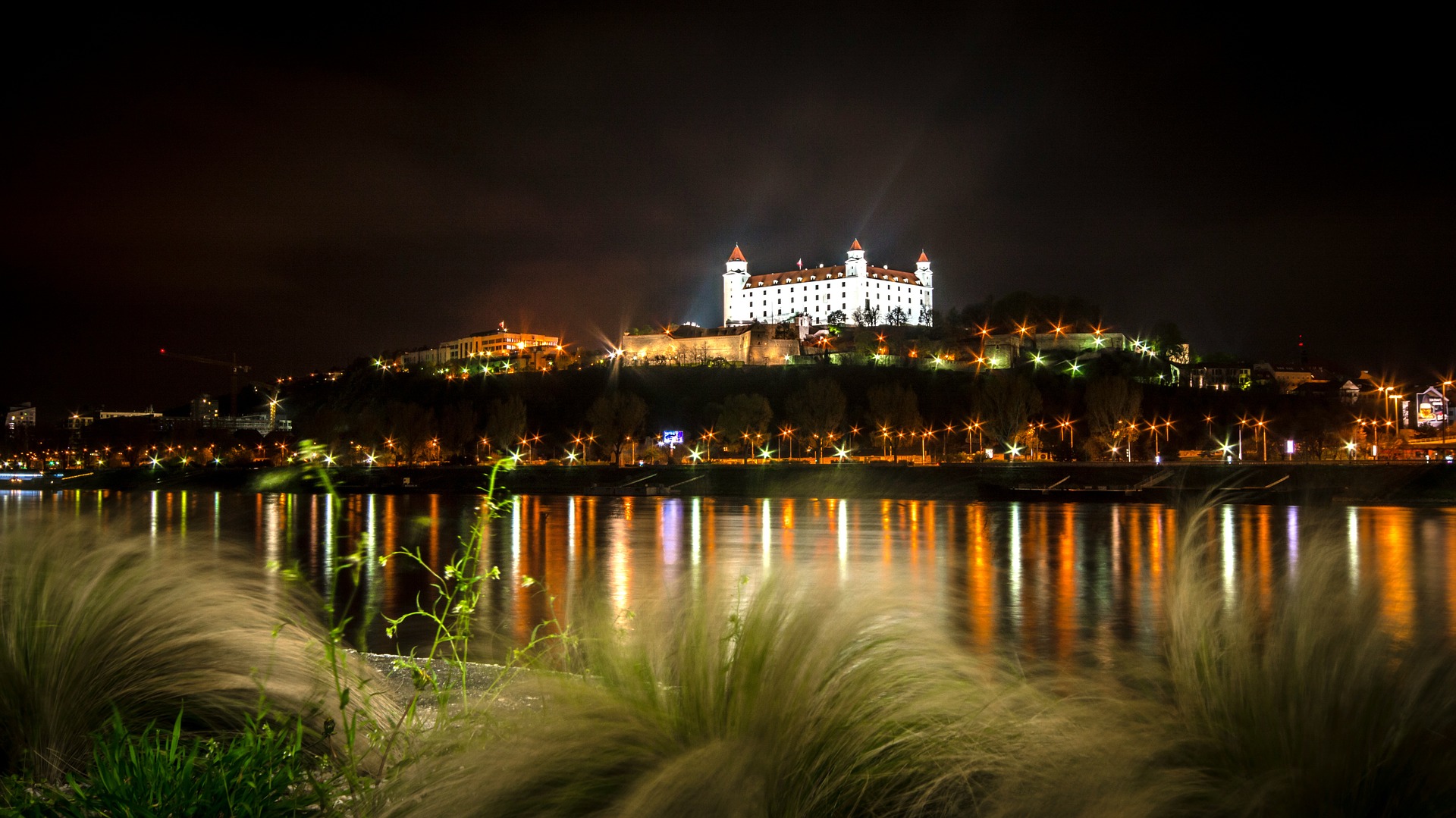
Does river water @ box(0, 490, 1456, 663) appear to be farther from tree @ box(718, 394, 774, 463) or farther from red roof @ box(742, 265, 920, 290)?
red roof @ box(742, 265, 920, 290)

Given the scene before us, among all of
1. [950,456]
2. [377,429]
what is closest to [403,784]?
[950,456]

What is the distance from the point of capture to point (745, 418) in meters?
76.4

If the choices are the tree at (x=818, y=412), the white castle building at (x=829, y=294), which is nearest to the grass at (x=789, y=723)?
the tree at (x=818, y=412)

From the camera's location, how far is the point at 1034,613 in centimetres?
1117

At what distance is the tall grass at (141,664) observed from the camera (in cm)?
354

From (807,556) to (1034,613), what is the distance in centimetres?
723

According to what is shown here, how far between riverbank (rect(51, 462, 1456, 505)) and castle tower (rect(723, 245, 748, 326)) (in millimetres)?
73735

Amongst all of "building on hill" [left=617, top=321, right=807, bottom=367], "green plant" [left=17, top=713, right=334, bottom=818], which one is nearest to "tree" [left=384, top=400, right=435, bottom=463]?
"building on hill" [left=617, top=321, right=807, bottom=367]

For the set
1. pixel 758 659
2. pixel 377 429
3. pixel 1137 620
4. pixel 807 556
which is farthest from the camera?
pixel 377 429

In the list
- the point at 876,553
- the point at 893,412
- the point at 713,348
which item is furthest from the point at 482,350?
the point at 876,553

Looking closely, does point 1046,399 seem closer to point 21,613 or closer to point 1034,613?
point 1034,613

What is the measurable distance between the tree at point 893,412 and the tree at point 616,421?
61.4 ft

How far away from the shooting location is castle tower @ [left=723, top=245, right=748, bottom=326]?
5595 inches

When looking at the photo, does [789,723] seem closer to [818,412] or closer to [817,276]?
[818,412]
